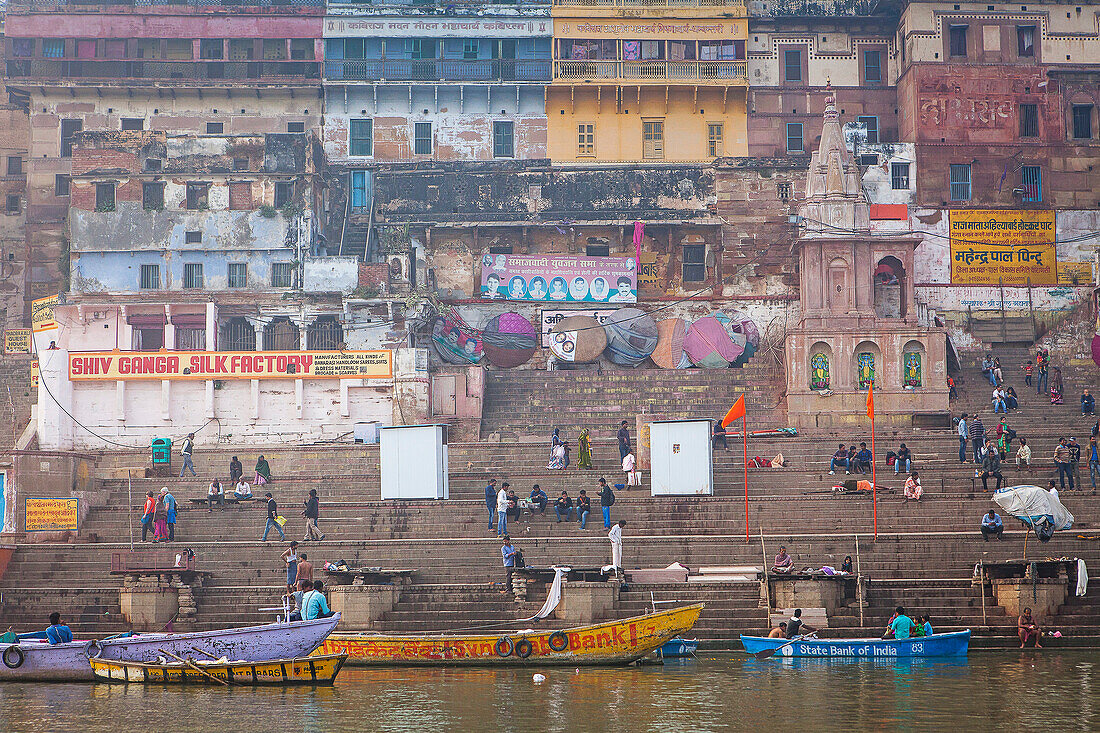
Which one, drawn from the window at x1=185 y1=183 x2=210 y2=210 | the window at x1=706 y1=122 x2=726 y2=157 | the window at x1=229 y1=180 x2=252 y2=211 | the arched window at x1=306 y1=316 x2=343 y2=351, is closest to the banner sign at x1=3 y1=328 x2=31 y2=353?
the window at x1=185 y1=183 x2=210 y2=210

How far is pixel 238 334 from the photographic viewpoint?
40.3m

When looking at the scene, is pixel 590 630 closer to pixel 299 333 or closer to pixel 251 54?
pixel 299 333

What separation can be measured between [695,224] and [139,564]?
2365 cm

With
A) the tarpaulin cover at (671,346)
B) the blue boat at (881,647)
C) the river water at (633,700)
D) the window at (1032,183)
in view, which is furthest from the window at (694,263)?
the river water at (633,700)

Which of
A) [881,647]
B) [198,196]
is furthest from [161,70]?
[881,647]

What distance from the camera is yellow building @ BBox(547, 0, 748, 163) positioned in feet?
151

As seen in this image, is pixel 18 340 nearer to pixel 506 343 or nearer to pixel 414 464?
pixel 506 343

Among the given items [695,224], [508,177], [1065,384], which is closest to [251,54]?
[508,177]

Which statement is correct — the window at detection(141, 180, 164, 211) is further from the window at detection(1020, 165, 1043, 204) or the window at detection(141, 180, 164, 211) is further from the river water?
the window at detection(1020, 165, 1043, 204)

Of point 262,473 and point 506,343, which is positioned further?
point 506,343

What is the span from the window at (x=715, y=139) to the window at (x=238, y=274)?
54.2ft

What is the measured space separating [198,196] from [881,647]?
2795 cm

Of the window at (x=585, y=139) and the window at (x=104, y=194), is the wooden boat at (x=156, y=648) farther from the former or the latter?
the window at (x=585, y=139)

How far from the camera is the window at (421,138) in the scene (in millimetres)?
46312
